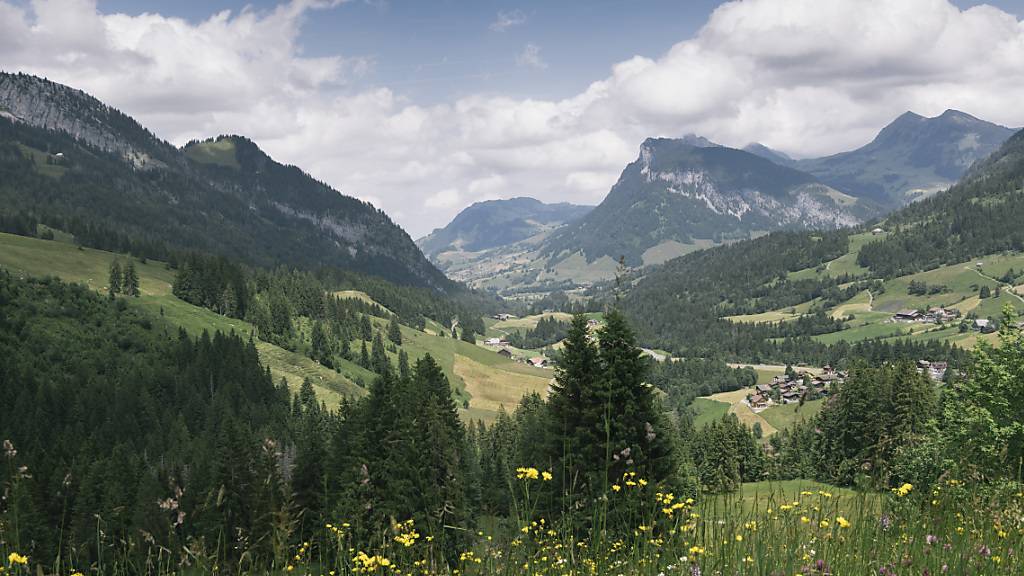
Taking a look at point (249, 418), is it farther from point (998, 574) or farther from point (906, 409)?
point (998, 574)

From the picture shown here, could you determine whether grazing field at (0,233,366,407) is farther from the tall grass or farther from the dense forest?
the tall grass

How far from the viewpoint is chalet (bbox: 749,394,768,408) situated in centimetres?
18612

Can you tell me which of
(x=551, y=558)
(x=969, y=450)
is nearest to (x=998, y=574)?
(x=969, y=450)

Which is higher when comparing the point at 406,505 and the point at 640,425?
the point at 640,425

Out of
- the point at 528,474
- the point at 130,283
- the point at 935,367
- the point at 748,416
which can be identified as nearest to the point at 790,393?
the point at 748,416

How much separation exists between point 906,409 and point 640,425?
158 feet

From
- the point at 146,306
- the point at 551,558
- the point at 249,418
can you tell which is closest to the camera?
the point at 551,558

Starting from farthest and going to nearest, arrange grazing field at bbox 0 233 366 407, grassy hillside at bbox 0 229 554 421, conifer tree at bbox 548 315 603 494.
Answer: grassy hillside at bbox 0 229 554 421
grazing field at bbox 0 233 366 407
conifer tree at bbox 548 315 603 494

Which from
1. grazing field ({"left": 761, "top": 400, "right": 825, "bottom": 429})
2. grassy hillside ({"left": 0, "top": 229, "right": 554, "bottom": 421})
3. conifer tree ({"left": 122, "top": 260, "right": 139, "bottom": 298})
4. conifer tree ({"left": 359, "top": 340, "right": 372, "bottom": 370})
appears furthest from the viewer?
conifer tree ({"left": 359, "top": 340, "right": 372, "bottom": 370})

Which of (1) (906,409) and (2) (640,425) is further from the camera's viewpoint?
(1) (906,409)

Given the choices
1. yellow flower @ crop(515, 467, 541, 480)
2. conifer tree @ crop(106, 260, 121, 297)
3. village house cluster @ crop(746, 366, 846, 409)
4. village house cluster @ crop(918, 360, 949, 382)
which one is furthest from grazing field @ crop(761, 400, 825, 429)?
conifer tree @ crop(106, 260, 121, 297)

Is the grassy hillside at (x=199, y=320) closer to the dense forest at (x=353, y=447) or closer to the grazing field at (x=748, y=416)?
the dense forest at (x=353, y=447)

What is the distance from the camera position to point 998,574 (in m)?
5.39

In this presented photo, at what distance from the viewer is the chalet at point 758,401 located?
186 metres
